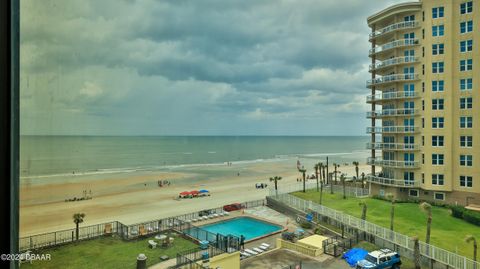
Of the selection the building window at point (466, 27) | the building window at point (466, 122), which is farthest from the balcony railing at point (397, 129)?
the building window at point (466, 27)

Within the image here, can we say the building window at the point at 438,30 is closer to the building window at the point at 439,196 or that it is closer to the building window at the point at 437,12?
the building window at the point at 437,12

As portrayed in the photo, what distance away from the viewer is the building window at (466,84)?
17.2 meters

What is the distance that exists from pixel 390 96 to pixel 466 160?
6135 mm

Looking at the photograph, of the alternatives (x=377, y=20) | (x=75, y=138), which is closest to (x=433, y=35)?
(x=377, y=20)

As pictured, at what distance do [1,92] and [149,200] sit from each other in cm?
2411

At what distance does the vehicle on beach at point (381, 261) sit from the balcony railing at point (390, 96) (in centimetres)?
1384

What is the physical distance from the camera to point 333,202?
712 inches

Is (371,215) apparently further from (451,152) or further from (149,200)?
(149,200)

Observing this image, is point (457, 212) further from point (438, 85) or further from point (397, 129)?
point (438, 85)

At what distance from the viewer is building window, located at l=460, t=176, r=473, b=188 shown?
1730 cm

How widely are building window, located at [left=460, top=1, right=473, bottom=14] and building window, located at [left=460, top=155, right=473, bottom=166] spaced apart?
8.77m

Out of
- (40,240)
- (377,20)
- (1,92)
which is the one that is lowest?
(40,240)

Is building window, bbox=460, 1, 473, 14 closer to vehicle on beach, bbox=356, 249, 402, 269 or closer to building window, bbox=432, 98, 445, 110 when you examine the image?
building window, bbox=432, 98, 445, 110

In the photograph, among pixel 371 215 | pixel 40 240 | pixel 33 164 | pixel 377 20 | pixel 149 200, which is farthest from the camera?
pixel 149 200
